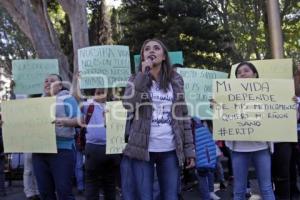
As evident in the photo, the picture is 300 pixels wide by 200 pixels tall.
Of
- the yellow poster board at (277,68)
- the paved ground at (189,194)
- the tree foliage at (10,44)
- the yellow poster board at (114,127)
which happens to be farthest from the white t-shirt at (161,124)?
the tree foliage at (10,44)

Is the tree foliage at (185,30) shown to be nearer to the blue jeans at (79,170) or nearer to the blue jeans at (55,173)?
the blue jeans at (79,170)

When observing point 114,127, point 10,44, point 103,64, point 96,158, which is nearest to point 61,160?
point 96,158

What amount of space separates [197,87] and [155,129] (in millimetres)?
2451

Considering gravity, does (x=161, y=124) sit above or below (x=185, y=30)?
below

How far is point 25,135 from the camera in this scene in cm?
518

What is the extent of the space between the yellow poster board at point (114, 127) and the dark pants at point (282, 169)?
1.96 metres

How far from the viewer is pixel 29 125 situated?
518cm

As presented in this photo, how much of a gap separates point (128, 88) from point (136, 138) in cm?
41

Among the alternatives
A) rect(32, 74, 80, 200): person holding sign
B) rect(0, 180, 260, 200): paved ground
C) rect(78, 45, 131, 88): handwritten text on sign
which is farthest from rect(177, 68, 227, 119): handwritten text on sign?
rect(0, 180, 260, 200): paved ground

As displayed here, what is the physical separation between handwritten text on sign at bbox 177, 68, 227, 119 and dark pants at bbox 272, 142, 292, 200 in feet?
3.46

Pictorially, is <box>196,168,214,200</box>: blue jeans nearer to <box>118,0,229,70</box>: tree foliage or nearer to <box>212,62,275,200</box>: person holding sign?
<box>212,62,275,200</box>: person holding sign

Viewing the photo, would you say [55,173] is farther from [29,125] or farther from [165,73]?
[165,73]

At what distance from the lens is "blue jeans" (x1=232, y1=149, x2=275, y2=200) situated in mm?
4610

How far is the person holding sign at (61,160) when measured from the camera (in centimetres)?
486
